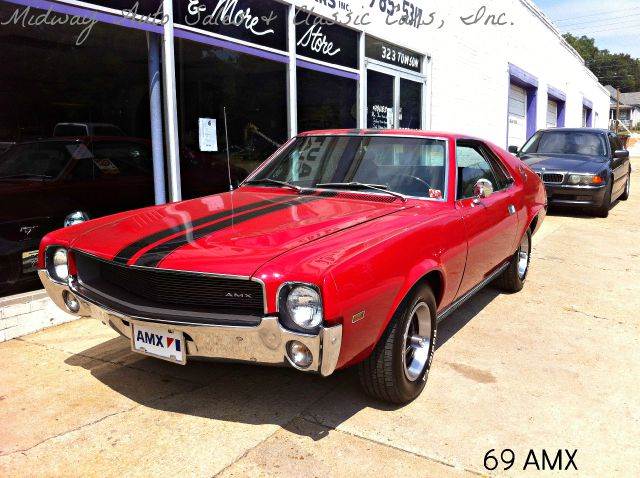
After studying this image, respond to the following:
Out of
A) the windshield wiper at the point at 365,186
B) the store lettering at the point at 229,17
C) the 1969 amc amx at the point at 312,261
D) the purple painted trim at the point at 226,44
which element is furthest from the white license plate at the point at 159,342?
the store lettering at the point at 229,17

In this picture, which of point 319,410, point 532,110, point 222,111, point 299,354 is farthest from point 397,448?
point 532,110

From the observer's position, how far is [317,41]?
8078mm

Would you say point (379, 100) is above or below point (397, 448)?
above

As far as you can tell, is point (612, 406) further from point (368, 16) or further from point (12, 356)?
point (368, 16)

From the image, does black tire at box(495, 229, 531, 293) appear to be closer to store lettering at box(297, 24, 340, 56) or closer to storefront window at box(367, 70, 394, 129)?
store lettering at box(297, 24, 340, 56)

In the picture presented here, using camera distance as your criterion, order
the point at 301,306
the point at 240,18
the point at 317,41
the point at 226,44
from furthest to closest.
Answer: the point at 317,41
the point at 240,18
the point at 226,44
the point at 301,306

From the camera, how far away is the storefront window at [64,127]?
15.1 ft

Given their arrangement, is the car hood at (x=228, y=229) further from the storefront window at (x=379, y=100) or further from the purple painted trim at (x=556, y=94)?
the purple painted trim at (x=556, y=94)

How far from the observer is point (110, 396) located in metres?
3.29

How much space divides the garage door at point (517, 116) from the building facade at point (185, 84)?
7234 millimetres

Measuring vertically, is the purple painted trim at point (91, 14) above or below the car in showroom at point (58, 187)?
above

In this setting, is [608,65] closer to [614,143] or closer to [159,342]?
[614,143]

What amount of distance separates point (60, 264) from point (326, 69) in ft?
19.4

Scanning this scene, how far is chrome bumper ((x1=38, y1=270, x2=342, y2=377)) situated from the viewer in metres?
2.44
